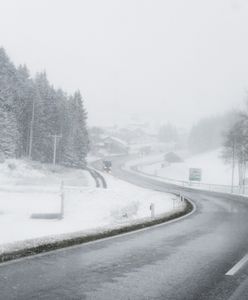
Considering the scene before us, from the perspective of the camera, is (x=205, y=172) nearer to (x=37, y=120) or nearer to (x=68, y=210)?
(x=37, y=120)

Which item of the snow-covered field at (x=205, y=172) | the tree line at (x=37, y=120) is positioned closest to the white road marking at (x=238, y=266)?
the tree line at (x=37, y=120)

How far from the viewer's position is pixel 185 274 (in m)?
7.60

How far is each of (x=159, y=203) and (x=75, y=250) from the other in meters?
24.7

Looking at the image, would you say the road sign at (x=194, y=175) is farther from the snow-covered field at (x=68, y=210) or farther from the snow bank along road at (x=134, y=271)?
the snow bank along road at (x=134, y=271)

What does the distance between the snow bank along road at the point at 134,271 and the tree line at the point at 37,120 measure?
56112 mm

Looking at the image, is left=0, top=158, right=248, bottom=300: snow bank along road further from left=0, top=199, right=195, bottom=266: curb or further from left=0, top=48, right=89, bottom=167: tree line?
left=0, top=48, right=89, bottom=167: tree line

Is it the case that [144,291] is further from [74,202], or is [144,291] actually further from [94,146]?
[94,146]

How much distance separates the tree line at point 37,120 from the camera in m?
68.4

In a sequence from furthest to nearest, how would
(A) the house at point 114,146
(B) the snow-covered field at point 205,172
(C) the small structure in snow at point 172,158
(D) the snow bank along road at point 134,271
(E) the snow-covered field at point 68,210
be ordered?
(A) the house at point 114,146 → (C) the small structure in snow at point 172,158 → (B) the snow-covered field at point 205,172 → (E) the snow-covered field at point 68,210 → (D) the snow bank along road at point 134,271

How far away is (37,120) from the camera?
76812 mm

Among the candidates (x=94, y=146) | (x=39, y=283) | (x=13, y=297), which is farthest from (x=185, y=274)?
(x=94, y=146)

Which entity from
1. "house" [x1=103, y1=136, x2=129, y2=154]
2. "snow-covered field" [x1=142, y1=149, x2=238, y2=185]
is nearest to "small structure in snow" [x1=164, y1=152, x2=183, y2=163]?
"snow-covered field" [x1=142, y1=149, x2=238, y2=185]

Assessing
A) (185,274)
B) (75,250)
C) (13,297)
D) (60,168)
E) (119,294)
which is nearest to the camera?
(13,297)

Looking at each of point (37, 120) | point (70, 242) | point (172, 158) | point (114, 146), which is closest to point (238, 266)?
point (70, 242)
